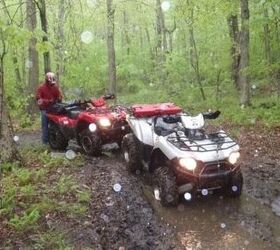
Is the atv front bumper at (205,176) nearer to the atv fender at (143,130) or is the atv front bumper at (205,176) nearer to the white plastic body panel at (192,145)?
the white plastic body panel at (192,145)

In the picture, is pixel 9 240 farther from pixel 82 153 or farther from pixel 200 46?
pixel 200 46

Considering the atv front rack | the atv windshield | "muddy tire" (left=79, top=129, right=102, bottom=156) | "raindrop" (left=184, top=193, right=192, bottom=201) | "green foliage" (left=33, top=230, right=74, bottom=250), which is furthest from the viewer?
"muddy tire" (left=79, top=129, right=102, bottom=156)

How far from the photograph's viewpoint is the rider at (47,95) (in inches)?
444

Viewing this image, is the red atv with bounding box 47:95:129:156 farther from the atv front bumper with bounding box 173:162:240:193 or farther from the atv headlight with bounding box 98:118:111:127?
the atv front bumper with bounding box 173:162:240:193

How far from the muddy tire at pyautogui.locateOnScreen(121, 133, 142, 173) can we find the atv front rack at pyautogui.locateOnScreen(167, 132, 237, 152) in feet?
5.00

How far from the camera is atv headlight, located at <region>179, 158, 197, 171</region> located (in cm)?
679

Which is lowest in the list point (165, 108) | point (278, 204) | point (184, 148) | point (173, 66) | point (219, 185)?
point (278, 204)

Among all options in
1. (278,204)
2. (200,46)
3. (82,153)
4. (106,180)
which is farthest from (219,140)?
(200,46)

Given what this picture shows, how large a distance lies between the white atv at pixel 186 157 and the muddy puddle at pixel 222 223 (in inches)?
8.7

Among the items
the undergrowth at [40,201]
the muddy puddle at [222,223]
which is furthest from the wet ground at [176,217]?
Answer: the undergrowth at [40,201]

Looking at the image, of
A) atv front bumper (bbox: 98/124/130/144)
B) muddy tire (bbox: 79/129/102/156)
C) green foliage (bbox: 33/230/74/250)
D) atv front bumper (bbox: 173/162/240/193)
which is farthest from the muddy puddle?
muddy tire (bbox: 79/129/102/156)

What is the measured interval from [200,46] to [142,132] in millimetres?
14378

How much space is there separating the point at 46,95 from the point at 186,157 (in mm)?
5720

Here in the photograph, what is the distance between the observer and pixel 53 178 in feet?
27.9
